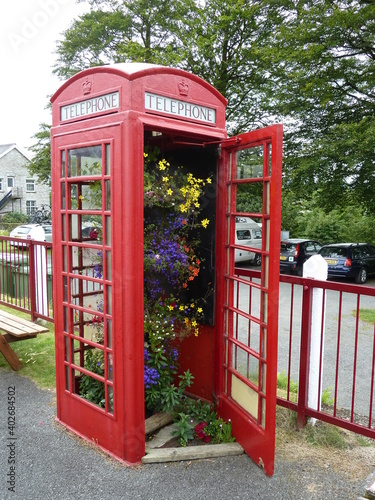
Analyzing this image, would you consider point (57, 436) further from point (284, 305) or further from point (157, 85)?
point (284, 305)

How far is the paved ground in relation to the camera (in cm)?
297

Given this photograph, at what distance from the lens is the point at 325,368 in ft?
20.2

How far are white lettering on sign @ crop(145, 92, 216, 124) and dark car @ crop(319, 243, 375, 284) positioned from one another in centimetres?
1286

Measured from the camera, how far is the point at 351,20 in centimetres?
1309

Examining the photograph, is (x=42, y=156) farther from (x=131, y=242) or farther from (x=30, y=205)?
(x=30, y=205)

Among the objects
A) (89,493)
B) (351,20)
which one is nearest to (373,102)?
(351,20)

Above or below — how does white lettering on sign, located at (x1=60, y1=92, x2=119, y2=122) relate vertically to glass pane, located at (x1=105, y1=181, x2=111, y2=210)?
above

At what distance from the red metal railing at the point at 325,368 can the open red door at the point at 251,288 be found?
→ 34cm

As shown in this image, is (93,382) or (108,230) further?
(93,382)

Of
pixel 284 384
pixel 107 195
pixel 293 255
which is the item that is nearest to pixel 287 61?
pixel 293 255

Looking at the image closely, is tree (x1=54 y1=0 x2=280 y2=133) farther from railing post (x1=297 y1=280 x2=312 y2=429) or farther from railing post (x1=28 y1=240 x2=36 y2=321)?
railing post (x1=297 y1=280 x2=312 y2=429)

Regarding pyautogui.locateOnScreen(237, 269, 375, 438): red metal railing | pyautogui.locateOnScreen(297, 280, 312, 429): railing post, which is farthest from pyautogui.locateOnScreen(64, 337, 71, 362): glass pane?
pyautogui.locateOnScreen(297, 280, 312, 429): railing post

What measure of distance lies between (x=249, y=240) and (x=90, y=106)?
5.64 feet

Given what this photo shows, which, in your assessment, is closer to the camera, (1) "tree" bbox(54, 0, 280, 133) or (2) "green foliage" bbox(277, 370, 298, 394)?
(2) "green foliage" bbox(277, 370, 298, 394)
